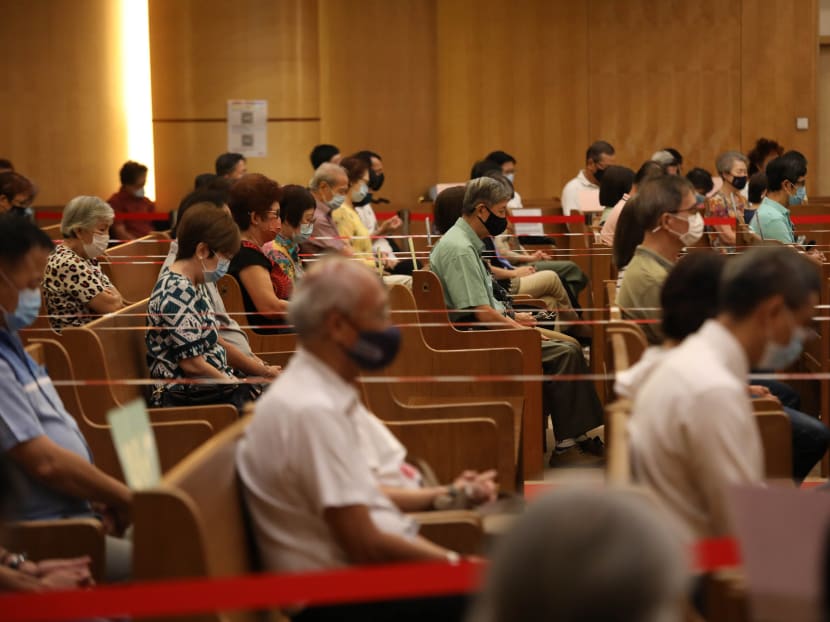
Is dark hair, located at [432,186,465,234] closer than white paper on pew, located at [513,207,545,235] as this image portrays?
Yes

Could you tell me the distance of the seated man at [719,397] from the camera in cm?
258

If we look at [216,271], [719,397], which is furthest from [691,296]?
[216,271]

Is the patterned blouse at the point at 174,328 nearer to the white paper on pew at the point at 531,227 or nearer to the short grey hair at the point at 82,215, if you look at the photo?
the short grey hair at the point at 82,215

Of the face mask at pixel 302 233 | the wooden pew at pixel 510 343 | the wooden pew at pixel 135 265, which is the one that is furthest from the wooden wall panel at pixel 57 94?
the wooden pew at pixel 510 343

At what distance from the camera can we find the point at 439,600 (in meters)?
2.46

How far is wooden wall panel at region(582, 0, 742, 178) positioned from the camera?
1336 cm

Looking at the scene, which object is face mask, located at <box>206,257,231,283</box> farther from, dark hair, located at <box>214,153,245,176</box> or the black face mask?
the black face mask

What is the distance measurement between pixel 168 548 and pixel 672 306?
59.9 inches

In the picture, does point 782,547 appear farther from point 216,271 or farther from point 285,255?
point 285,255

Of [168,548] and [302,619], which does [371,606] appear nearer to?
[302,619]

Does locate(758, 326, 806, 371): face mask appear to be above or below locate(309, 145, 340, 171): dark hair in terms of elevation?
below

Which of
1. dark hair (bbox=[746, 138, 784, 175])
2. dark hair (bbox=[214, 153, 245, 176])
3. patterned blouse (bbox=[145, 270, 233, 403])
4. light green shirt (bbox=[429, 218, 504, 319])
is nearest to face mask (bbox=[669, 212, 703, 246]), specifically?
light green shirt (bbox=[429, 218, 504, 319])

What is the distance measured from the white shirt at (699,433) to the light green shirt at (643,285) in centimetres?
181

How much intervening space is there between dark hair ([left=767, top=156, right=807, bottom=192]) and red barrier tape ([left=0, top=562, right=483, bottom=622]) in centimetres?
622
